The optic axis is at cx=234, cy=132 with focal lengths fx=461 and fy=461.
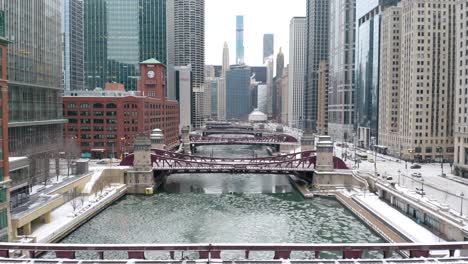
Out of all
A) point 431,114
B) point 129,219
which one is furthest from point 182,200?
point 431,114

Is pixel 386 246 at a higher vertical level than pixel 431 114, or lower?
lower

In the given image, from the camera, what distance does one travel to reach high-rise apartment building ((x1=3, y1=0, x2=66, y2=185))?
76.9 m

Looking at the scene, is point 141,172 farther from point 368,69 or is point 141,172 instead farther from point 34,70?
point 368,69

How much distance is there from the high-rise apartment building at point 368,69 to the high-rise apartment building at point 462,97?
56520 millimetres

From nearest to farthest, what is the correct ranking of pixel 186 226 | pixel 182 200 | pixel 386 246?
1. pixel 386 246
2. pixel 186 226
3. pixel 182 200

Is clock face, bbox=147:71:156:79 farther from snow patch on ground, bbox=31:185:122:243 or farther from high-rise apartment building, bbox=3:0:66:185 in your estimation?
snow patch on ground, bbox=31:185:122:243

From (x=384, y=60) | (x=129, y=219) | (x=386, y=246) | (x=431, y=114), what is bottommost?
(x=129, y=219)

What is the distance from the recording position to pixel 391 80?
137 metres

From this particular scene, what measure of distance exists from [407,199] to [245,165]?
3610 cm

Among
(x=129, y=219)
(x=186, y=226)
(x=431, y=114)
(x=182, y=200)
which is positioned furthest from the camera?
(x=431, y=114)

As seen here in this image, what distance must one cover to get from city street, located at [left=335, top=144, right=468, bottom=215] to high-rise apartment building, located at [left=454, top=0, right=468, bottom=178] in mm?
3302

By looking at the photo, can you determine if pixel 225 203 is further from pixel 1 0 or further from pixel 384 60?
pixel 384 60

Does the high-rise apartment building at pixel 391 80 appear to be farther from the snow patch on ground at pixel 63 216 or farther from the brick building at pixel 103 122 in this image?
the snow patch on ground at pixel 63 216

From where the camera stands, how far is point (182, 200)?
81000 mm
